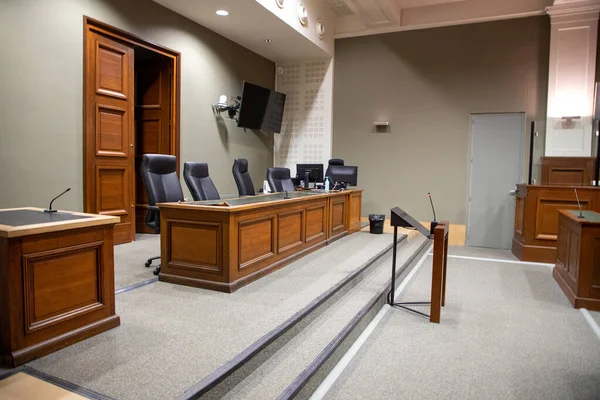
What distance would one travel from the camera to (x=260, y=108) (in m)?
7.32

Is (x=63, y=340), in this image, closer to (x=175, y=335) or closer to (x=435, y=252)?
(x=175, y=335)

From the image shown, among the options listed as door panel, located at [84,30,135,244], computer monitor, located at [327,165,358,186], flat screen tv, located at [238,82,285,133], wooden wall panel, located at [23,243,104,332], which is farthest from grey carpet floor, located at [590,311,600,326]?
flat screen tv, located at [238,82,285,133]

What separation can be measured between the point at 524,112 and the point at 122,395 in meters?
7.01

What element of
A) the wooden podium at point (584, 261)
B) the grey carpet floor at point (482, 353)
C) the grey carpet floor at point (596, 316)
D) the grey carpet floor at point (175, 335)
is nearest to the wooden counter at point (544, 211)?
the wooden podium at point (584, 261)

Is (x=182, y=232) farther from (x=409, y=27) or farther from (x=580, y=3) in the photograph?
(x=580, y=3)

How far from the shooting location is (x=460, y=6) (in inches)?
280

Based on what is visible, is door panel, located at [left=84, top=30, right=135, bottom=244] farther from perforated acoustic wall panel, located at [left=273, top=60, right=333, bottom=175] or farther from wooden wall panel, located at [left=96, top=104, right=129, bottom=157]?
perforated acoustic wall panel, located at [left=273, top=60, right=333, bottom=175]

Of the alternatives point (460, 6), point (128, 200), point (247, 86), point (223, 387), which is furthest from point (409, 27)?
point (223, 387)

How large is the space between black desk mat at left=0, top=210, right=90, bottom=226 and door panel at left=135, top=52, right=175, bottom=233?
329 cm

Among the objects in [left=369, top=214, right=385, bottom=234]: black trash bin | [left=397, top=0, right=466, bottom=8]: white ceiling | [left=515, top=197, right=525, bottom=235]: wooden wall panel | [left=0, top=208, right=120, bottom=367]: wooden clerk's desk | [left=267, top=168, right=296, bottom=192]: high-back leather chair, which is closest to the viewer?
[left=0, top=208, right=120, bottom=367]: wooden clerk's desk

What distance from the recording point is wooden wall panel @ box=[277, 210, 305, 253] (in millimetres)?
4148

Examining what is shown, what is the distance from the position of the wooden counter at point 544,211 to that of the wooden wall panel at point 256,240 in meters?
3.46

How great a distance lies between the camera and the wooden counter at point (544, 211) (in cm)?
502

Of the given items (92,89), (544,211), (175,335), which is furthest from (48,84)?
(544,211)
